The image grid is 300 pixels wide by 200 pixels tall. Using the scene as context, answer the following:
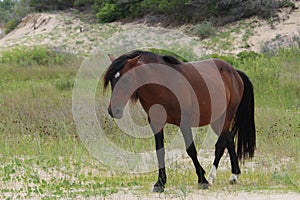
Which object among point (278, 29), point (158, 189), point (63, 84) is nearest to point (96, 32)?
point (278, 29)

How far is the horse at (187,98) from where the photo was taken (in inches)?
241

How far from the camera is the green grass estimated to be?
6.77m

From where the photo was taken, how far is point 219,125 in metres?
7.48

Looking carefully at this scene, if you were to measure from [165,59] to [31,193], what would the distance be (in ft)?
7.27

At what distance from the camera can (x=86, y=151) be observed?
9.06m

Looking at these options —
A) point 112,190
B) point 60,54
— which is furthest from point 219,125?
point 60,54

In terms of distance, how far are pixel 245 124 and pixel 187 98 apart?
1.59 m

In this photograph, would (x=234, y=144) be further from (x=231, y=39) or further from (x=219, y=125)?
(x=231, y=39)

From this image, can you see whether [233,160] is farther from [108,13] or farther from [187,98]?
[108,13]

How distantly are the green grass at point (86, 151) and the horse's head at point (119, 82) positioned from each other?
0.98 metres

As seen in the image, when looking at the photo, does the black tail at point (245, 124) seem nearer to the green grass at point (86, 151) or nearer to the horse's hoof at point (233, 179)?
the green grass at point (86, 151)

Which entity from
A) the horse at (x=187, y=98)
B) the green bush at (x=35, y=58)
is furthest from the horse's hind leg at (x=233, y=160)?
the green bush at (x=35, y=58)

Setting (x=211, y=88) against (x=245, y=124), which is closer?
(x=211, y=88)

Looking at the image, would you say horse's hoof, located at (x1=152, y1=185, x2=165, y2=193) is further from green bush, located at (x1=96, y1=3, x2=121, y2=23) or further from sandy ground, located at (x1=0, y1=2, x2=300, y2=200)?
green bush, located at (x1=96, y1=3, x2=121, y2=23)
